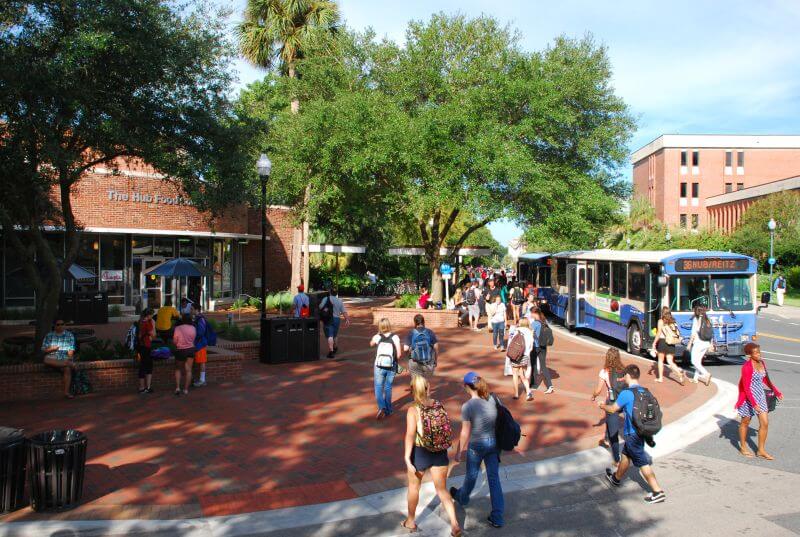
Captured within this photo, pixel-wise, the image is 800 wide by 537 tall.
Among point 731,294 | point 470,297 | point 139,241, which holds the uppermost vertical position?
point 139,241

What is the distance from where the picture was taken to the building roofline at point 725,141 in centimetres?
6362

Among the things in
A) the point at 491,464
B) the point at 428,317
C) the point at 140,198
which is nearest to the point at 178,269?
the point at 140,198

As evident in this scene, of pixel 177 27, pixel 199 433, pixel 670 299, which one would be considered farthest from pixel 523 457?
pixel 177 27

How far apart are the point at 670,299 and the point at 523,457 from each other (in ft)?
28.3

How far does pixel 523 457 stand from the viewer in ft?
27.1

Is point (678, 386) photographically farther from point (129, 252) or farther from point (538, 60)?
point (129, 252)

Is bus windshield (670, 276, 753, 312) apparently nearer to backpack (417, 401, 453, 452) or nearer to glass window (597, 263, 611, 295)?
glass window (597, 263, 611, 295)

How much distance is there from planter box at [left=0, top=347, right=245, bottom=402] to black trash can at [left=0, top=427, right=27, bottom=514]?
4.99 m

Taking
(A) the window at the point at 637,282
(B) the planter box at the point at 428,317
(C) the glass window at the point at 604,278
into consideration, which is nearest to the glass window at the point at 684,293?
(A) the window at the point at 637,282

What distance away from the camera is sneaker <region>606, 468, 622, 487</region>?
7.36 meters

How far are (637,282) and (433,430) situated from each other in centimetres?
1267

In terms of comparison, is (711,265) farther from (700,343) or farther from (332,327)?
(332,327)

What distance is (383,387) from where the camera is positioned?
32.7ft

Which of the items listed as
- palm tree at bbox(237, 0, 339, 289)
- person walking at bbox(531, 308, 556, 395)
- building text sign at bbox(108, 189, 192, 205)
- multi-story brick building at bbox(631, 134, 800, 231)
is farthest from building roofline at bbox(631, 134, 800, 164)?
person walking at bbox(531, 308, 556, 395)
